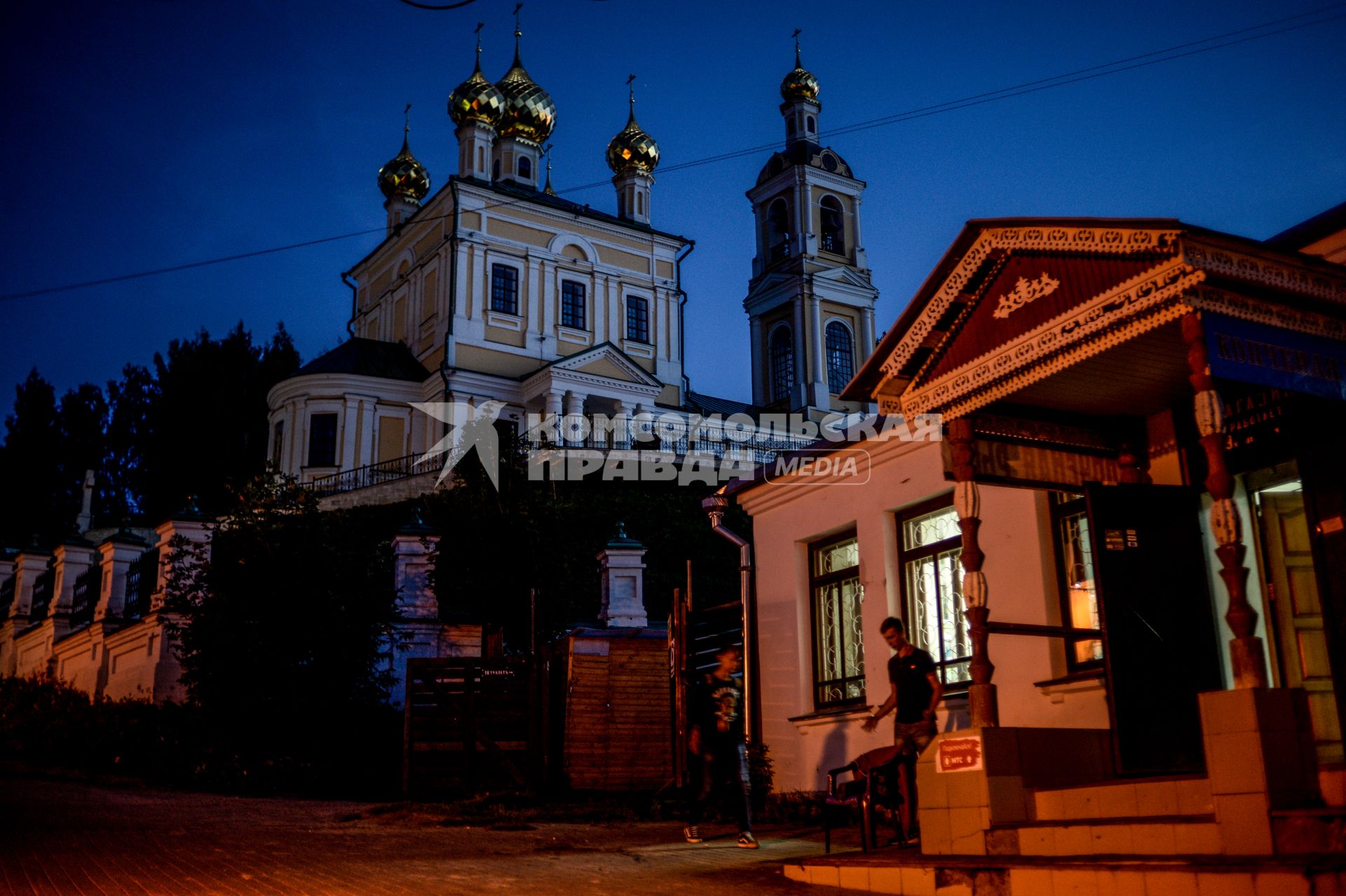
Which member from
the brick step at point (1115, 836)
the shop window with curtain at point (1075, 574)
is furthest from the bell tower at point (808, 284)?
the brick step at point (1115, 836)

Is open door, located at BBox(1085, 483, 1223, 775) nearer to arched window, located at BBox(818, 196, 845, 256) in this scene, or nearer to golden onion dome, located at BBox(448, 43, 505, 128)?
golden onion dome, located at BBox(448, 43, 505, 128)

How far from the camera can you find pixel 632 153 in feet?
160

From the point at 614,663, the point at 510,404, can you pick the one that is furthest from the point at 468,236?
the point at 614,663

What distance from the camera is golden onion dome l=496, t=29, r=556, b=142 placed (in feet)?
154

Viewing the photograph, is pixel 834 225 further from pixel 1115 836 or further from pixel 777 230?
pixel 1115 836

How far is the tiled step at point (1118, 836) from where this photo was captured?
587cm

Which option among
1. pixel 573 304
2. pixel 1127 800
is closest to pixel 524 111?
pixel 573 304

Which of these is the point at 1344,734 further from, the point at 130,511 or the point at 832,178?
the point at 130,511

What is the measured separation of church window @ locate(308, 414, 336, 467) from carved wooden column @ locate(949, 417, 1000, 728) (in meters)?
32.9

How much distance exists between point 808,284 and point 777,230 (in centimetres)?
409

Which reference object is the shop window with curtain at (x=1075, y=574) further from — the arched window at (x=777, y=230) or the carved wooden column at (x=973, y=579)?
the arched window at (x=777, y=230)

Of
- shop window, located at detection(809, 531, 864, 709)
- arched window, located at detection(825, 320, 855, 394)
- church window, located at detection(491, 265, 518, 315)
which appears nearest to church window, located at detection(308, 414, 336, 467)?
church window, located at detection(491, 265, 518, 315)

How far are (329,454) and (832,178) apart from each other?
81.4ft

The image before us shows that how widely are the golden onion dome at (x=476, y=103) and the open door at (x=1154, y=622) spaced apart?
4021cm
